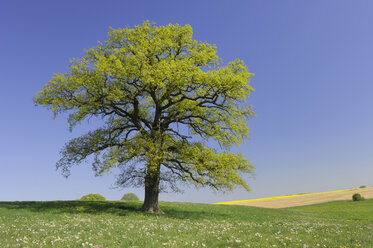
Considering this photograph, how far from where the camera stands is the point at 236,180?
25.1 metres

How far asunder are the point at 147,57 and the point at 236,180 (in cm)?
1447

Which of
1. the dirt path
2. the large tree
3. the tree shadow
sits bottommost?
the dirt path

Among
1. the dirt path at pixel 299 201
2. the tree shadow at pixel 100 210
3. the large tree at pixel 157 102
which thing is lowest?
the dirt path at pixel 299 201

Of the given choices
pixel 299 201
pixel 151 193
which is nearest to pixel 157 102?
pixel 151 193

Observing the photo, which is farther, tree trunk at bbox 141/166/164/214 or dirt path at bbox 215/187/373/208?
dirt path at bbox 215/187/373/208

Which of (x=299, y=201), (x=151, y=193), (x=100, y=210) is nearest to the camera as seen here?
(x=100, y=210)

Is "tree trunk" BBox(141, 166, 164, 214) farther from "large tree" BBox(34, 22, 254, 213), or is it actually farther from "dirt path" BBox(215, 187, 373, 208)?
"dirt path" BBox(215, 187, 373, 208)

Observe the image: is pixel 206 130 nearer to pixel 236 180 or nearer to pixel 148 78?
pixel 236 180

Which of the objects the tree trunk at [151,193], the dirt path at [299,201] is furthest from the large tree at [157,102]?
the dirt path at [299,201]

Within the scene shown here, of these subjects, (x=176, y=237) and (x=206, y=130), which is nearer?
(x=176, y=237)

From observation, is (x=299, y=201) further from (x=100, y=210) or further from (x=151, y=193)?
(x=100, y=210)

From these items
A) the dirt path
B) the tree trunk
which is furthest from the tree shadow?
the dirt path

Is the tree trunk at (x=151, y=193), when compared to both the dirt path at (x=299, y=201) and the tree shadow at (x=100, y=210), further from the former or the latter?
the dirt path at (x=299, y=201)

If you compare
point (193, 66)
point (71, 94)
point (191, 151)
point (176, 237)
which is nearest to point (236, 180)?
point (191, 151)
